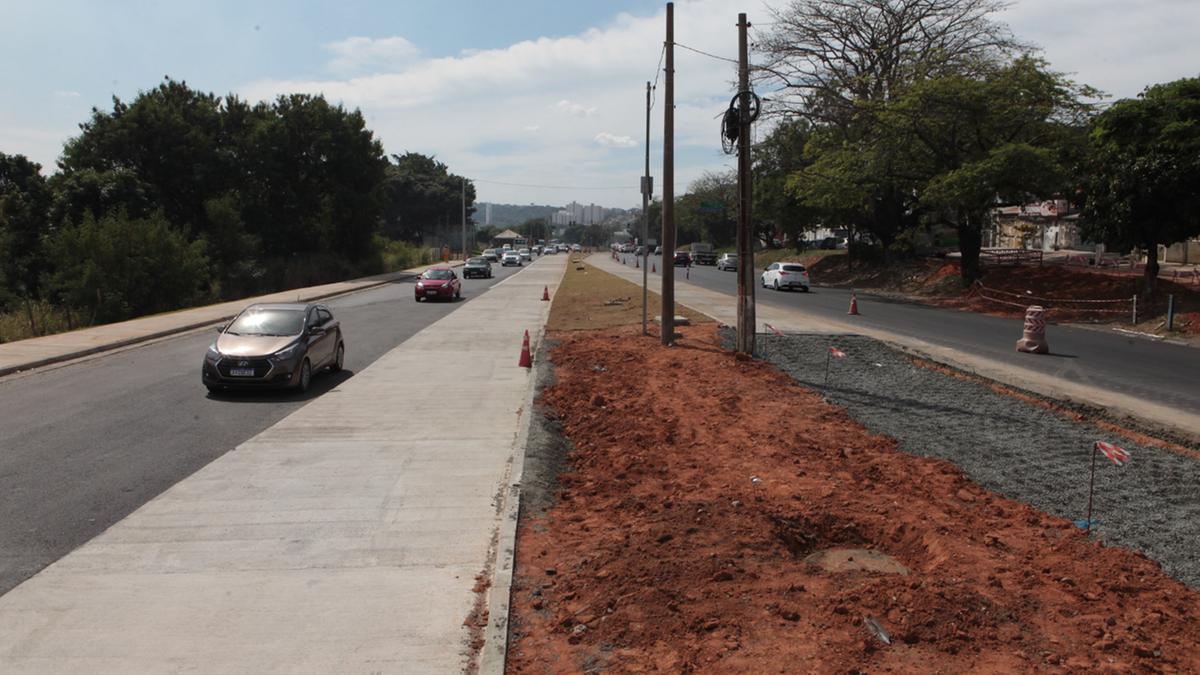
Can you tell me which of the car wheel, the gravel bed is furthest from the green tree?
the gravel bed

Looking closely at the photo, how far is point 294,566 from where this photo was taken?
21.0 ft

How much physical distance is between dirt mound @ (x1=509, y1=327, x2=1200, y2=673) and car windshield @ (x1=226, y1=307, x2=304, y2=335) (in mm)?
7113

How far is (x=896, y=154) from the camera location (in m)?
36.7

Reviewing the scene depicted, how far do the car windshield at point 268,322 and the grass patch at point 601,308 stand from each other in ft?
28.9

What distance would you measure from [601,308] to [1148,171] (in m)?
16.0

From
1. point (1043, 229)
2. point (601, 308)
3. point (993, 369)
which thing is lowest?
point (993, 369)

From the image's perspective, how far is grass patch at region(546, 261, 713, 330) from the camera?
23703 mm

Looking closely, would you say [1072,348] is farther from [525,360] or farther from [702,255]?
[702,255]

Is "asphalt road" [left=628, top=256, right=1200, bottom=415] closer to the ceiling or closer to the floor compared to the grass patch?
closer to the floor

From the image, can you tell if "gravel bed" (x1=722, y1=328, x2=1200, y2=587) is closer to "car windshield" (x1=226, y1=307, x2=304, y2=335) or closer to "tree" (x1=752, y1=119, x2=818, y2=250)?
"car windshield" (x1=226, y1=307, x2=304, y2=335)

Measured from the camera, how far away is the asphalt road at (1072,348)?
14812 millimetres

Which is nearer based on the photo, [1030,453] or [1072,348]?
[1030,453]

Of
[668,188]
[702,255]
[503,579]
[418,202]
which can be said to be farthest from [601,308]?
[418,202]

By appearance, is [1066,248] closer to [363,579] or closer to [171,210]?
[171,210]
